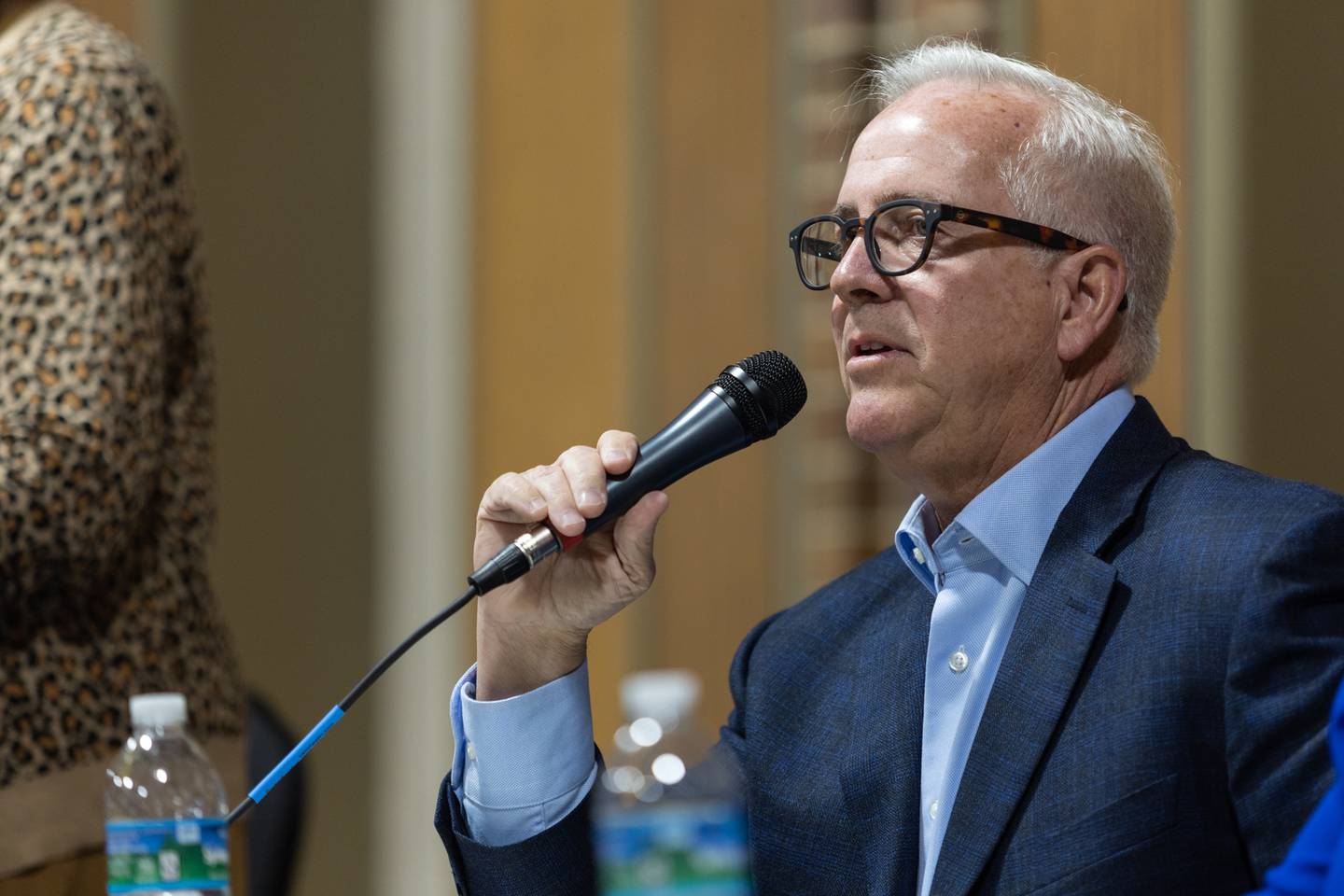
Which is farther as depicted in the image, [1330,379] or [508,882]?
[1330,379]

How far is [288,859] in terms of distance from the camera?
→ 2283 millimetres

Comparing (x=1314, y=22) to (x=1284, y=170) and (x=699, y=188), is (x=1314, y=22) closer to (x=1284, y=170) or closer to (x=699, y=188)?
(x=1284, y=170)

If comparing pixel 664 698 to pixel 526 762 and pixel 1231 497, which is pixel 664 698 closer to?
pixel 526 762

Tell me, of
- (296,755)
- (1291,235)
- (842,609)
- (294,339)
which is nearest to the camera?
(296,755)

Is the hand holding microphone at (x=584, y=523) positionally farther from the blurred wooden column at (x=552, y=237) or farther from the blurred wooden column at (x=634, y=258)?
the blurred wooden column at (x=552, y=237)

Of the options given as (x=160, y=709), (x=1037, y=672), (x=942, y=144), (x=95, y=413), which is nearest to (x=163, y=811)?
(x=160, y=709)

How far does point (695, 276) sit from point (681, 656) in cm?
93

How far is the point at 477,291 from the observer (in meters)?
4.40

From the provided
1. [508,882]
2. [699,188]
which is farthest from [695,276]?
[508,882]

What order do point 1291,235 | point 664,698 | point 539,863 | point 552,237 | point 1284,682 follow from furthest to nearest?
point 552,237 → point 1291,235 → point 539,863 → point 1284,682 → point 664,698

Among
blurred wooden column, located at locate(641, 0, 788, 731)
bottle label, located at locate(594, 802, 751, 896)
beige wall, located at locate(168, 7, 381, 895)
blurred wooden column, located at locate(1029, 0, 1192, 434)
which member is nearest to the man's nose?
bottle label, located at locate(594, 802, 751, 896)

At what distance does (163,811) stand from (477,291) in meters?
2.57

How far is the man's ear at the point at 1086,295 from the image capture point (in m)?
1.76

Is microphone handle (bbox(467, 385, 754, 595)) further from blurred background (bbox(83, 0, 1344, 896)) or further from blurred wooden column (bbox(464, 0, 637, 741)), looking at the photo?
blurred wooden column (bbox(464, 0, 637, 741))
